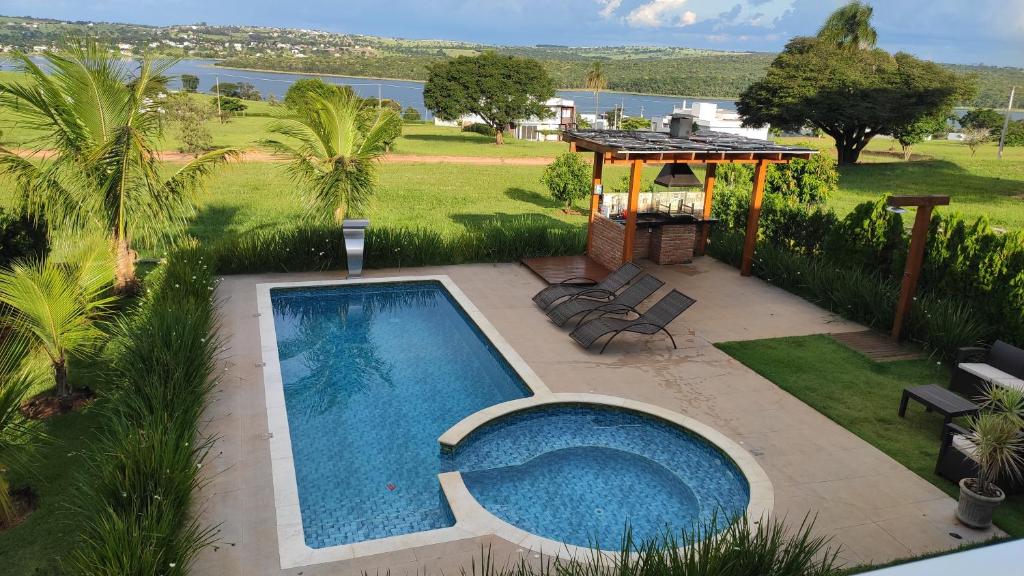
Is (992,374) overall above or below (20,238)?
below

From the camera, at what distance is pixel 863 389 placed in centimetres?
861

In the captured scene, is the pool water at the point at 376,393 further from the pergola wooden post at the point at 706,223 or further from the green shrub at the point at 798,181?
the green shrub at the point at 798,181

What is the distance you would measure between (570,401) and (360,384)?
2649 millimetres

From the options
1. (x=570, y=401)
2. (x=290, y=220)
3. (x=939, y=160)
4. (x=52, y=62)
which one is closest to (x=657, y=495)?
(x=570, y=401)

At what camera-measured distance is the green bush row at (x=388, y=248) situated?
12.7 meters

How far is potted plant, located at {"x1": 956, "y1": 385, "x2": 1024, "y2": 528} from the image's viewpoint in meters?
5.66

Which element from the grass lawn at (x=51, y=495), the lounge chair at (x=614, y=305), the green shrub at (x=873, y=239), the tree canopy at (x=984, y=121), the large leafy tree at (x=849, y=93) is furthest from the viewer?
the tree canopy at (x=984, y=121)

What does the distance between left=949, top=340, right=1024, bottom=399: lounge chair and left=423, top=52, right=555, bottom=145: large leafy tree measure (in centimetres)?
4260

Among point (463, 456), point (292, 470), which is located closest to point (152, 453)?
point (292, 470)

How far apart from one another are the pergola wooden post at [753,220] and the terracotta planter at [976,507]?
770 cm

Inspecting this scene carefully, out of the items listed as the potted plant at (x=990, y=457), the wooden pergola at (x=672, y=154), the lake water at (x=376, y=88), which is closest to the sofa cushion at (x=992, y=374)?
the potted plant at (x=990, y=457)

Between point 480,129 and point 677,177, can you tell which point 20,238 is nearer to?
point 677,177

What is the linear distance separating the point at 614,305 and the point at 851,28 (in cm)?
4170

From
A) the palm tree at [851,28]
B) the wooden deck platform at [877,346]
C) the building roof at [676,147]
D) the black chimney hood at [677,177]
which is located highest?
the palm tree at [851,28]
